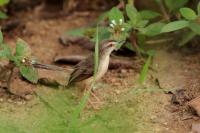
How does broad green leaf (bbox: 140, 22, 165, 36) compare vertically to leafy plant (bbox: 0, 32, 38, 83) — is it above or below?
above

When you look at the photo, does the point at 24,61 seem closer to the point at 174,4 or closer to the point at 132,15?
the point at 132,15

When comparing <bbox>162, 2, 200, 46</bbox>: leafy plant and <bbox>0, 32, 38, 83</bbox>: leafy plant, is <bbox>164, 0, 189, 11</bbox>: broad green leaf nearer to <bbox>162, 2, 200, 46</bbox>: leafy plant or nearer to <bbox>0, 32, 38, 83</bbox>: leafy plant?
<bbox>162, 2, 200, 46</bbox>: leafy plant

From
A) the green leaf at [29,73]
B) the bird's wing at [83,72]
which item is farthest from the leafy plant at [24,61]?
the bird's wing at [83,72]

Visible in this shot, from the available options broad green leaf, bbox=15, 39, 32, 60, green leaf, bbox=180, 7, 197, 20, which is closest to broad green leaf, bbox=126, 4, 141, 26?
green leaf, bbox=180, 7, 197, 20

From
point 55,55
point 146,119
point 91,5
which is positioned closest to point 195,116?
point 146,119

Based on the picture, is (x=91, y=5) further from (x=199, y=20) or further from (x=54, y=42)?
(x=199, y=20)

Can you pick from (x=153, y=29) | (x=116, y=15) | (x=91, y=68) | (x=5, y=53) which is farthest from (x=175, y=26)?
(x=5, y=53)
